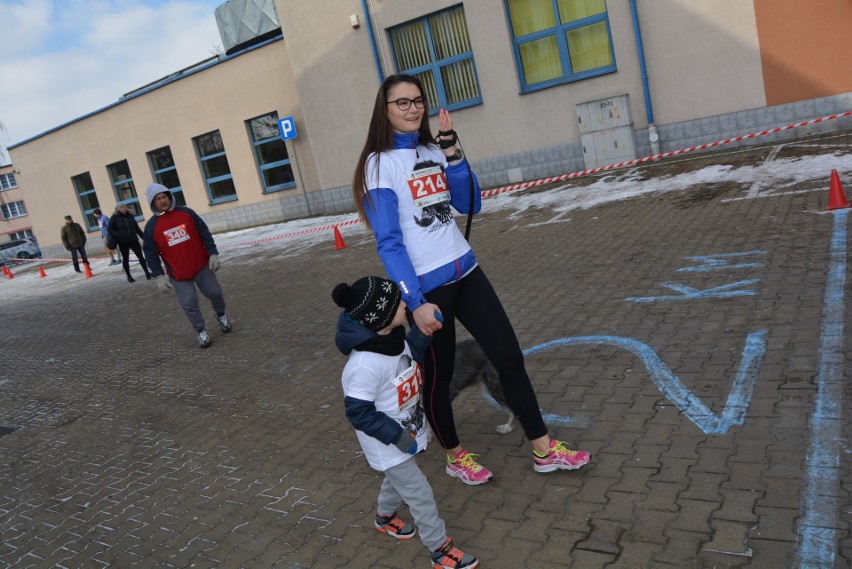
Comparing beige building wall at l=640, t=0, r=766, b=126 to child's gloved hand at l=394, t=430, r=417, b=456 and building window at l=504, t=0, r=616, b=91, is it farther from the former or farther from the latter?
child's gloved hand at l=394, t=430, r=417, b=456

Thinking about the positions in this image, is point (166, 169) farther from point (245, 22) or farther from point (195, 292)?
point (195, 292)

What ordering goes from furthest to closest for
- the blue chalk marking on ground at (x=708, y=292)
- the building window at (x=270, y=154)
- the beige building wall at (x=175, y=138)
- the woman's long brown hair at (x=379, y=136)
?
the building window at (x=270, y=154)
the beige building wall at (x=175, y=138)
the blue chalk marking on ground at (x=708, y=292)
the woman's long brown hair at (x=379, y=136)

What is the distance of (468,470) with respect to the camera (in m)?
3.97

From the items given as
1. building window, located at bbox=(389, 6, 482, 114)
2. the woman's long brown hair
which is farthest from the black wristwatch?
building window, located at bbox=(389, 6, 482, 114)

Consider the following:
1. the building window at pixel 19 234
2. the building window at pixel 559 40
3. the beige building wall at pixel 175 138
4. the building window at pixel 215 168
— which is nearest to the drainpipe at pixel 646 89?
the building window at pixel 559 40

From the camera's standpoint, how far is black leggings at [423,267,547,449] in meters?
3.70

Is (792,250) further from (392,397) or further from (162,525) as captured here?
(162,525)

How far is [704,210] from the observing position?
9.38 metres

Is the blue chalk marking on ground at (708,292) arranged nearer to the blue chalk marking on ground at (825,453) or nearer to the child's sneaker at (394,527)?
the blue chalk marking on ground at (825,453)

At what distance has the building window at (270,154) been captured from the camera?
20812mm

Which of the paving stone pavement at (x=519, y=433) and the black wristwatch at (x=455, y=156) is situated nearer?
the paving stone pavement at (x=519, y=433)

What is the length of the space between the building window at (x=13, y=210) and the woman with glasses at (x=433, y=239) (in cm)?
6950

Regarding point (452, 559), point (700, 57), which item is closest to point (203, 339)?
point (452, 559)

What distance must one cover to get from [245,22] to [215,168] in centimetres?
468
